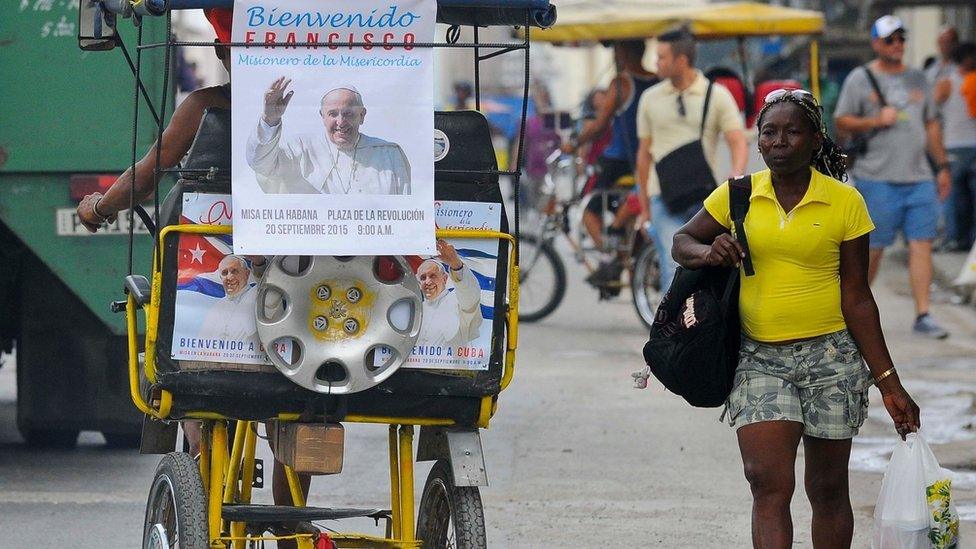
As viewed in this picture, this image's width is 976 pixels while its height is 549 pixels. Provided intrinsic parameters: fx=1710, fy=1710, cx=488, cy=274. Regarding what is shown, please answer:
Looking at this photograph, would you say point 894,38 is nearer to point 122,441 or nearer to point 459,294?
point 122,441

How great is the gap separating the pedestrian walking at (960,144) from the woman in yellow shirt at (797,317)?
457 inches

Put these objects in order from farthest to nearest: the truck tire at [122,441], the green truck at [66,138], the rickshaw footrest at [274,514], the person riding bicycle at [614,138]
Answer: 1. the person riding bicycle at [614,138]
2. the truck tire at [122,441]
3. the green truck at [66,138]
4. the rickshaw footrest at [274,514]

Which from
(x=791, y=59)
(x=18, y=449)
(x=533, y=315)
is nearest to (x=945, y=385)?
(x=533, y=315)

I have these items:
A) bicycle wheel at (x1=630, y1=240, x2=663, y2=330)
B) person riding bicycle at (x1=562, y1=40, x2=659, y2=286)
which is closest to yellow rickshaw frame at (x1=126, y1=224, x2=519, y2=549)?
bicycle wheel at (x1=630, y1=240, x2=663, y2=330)

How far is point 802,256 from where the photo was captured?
4586 millimetres

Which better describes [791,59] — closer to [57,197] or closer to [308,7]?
[57,197]

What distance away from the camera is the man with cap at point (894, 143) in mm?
10891

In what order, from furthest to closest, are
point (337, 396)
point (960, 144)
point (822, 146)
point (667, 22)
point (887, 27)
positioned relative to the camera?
point (960, 144), point (667, 22), point (887, 27), point (822, 146), point (337, 396)

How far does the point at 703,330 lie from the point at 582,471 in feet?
9.46

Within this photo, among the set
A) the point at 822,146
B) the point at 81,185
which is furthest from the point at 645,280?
the point at 822,146

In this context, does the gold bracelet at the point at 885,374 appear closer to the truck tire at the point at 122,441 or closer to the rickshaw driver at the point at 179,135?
the rickshaw driver at the point at 179,135

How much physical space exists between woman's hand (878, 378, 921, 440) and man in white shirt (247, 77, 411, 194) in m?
1.44

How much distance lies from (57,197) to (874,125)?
592 centimetres

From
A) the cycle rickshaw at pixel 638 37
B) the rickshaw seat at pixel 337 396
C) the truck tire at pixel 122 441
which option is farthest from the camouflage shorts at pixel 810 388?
the cycle rickshaw at pixel 638 37
